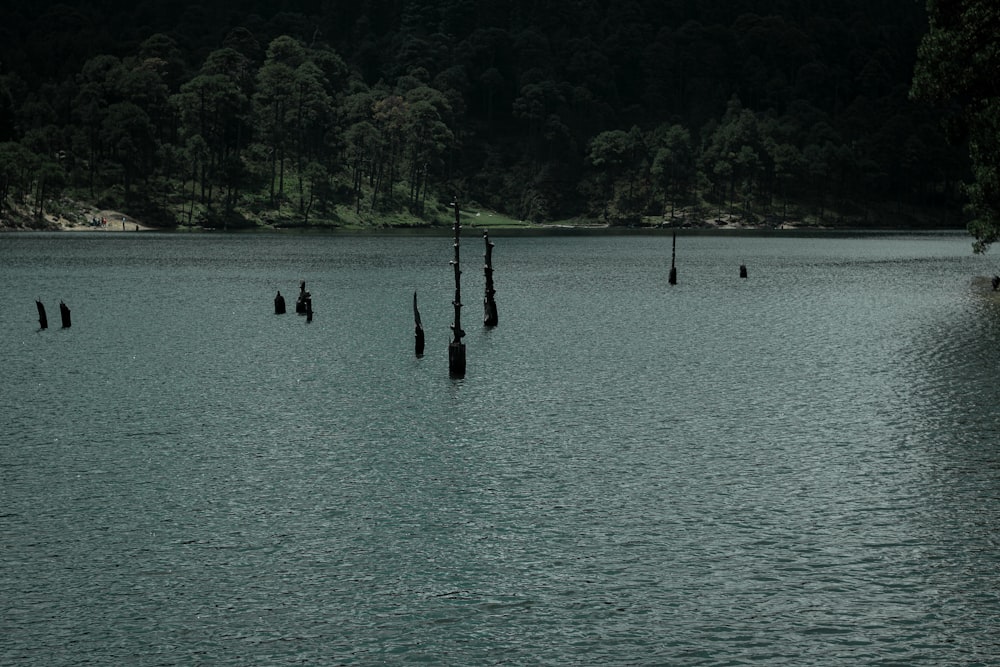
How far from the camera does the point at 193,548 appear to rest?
27172 millimetres

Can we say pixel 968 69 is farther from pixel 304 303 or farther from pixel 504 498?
pixel 504 498

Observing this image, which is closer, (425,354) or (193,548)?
(193,548)

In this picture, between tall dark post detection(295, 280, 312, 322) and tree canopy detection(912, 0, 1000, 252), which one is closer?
tree canopy detection(912, 0, 1000, 252)

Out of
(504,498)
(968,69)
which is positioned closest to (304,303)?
(968,69)

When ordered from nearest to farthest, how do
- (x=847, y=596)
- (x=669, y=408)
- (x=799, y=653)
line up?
(x=799, y=653), (x=847, y=596), (x=669, y=408)

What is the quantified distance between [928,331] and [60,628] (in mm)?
64024

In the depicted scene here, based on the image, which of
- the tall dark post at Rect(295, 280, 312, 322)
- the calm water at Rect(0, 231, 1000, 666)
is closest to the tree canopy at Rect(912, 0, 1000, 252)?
the calm water at Rect(0, 231, 1000, 666)

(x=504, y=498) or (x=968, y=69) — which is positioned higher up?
(x=968, y=69)

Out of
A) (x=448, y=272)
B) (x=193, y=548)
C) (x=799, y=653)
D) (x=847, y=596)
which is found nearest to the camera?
(x=799, y=653)

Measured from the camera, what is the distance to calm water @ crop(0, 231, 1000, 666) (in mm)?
21859

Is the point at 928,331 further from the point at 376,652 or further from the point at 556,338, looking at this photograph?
the point at 376,652

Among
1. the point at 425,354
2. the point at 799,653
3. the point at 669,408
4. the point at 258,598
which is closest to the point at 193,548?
the point at 258,598

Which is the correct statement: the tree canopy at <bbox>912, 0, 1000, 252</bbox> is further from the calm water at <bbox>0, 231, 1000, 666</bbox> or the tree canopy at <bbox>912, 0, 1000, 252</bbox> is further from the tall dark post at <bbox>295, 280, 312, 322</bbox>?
the tall dark post at <bbox>295, 280, 312, 322</bbox>

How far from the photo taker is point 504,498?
105 ft
